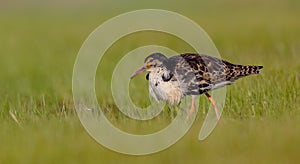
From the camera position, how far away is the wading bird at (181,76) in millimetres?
10156

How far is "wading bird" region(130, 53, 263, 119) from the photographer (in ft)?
33.3

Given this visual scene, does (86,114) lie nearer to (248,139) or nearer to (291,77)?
(248,139)

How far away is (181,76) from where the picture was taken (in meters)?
10.3

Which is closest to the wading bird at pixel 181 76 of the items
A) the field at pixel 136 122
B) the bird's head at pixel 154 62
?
the bird's head at pixel 154 62

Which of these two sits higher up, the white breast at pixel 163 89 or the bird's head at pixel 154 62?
the bird's head at pixel 154 62

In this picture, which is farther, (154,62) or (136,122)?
(154,62)

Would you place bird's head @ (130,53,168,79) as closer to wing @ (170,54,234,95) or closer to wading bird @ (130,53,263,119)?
wading bird @ (130,53,263,119)

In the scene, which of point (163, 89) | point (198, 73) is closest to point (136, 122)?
point (163, 89)

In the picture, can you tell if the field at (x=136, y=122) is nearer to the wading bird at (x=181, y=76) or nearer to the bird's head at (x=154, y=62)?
the wading bird at (x=181, y=76)

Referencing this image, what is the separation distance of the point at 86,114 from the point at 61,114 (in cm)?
43

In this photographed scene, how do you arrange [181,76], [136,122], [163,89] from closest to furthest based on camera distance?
[136,122]
[163,89]
[181,76]

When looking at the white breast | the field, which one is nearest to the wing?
the white breast

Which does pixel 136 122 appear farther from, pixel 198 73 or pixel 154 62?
pixel 198 73

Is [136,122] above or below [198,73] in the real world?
below
